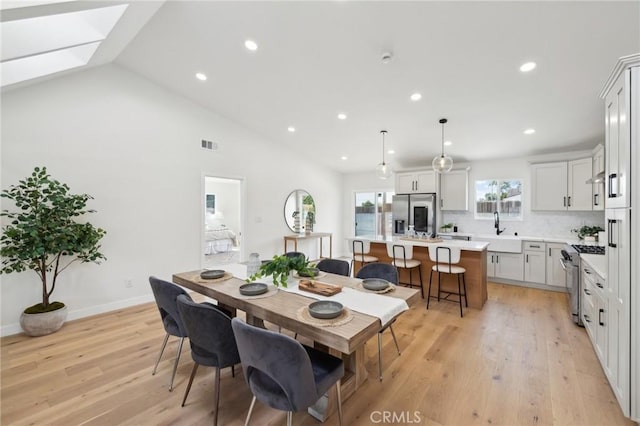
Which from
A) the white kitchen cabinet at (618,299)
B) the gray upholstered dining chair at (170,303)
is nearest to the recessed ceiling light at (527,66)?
the white kitchen cabinet at (618,299)

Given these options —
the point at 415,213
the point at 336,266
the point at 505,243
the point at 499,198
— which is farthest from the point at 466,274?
the point at 499,198

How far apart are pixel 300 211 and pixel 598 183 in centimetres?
545

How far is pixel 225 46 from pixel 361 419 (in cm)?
397

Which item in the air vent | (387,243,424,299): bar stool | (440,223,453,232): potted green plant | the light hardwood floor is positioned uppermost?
the air vent

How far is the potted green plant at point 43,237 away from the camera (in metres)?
2.89

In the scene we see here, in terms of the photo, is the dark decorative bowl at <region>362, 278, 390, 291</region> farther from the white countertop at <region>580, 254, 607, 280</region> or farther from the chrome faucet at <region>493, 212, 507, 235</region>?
the chrome faucet at <region>493, 212, 507, 235</region>

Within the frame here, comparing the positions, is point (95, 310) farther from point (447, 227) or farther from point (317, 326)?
point (447, 227)

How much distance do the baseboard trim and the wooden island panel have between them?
3.78 metres

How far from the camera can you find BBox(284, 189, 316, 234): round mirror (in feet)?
21.1

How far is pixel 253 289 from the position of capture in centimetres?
212

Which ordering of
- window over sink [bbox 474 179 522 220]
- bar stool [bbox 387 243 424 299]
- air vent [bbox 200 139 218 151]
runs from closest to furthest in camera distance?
bar stool [bbox 387 243 424 299]
air vent [bbox 200 139 218 151]
window over sink [bbox 474 179 522 220]

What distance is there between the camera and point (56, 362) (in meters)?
2.56

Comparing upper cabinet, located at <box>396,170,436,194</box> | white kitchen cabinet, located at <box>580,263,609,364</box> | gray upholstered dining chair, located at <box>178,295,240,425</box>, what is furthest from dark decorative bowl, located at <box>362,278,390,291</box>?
upper cabinet, located at <box>396,170,436,194</box>

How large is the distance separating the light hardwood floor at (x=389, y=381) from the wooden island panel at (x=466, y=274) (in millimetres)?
564
